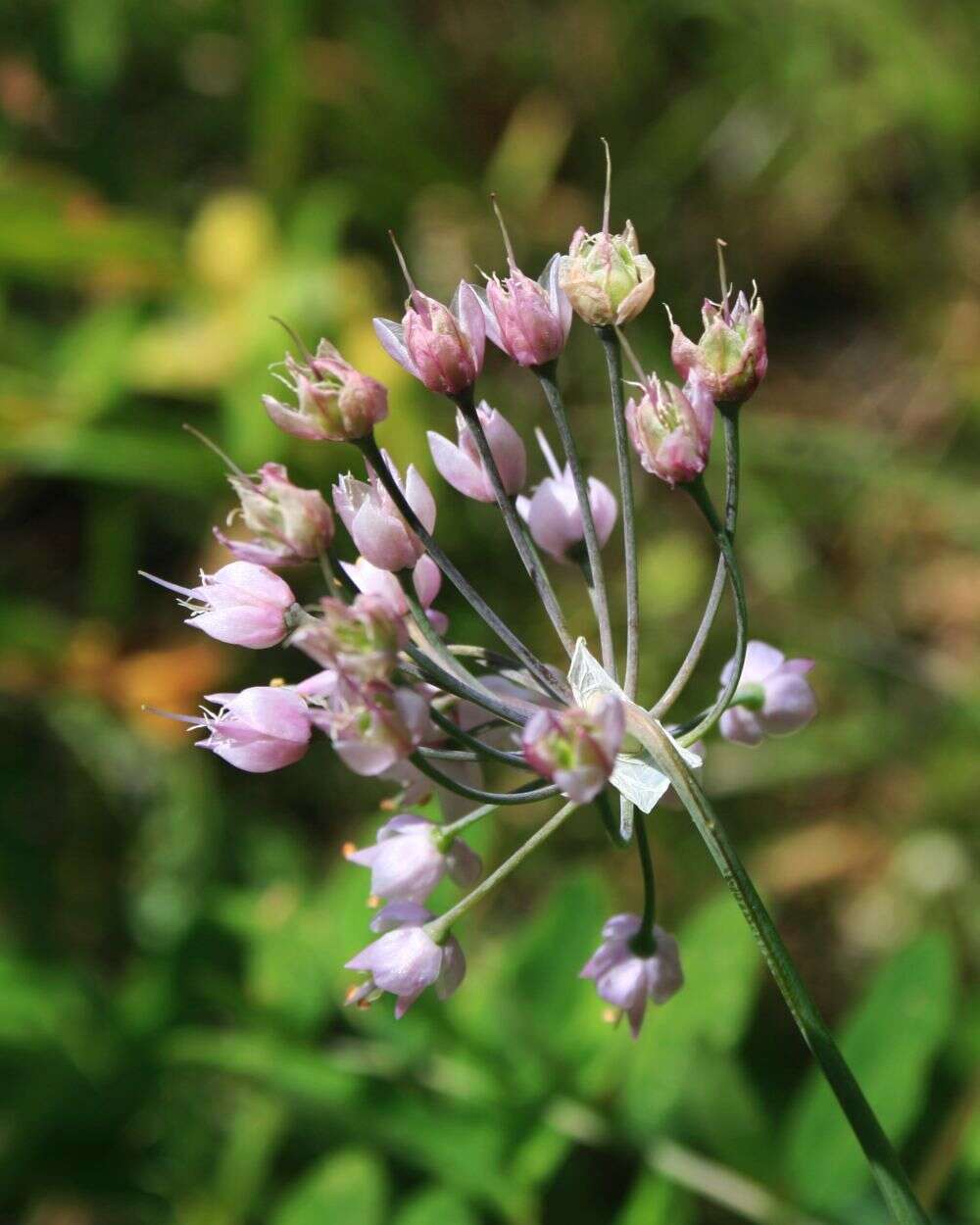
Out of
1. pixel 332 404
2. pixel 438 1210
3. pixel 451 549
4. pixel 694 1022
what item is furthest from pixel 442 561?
pixel 451 549

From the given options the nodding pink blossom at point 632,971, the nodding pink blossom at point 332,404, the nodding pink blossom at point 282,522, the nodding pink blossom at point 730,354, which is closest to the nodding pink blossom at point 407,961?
the nodding pink blossom at point 632,971

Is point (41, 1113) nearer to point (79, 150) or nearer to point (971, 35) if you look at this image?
point (79, 150)

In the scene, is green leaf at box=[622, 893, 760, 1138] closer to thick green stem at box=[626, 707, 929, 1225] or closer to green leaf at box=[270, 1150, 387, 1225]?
green leaf at box=[270, 1150, 387, 1225]

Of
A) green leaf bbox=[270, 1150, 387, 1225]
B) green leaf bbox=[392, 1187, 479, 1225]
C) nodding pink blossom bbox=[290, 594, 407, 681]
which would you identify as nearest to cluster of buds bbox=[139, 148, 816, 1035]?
nodding pink blossom bbox=[290, 594, 407, 681]

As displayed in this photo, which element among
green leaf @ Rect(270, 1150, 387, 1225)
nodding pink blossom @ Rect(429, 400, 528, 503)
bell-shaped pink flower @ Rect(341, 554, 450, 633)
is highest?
nodding pink blossom @ Rect(429, 400, 528, 503)

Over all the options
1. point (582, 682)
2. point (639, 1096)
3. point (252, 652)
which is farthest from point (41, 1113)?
point (582, 682)

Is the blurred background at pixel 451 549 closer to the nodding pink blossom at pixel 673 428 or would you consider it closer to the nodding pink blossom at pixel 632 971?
the nodding pink blossom at pixel 632 971

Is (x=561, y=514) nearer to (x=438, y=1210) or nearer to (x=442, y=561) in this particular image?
(x=442, y=561)
